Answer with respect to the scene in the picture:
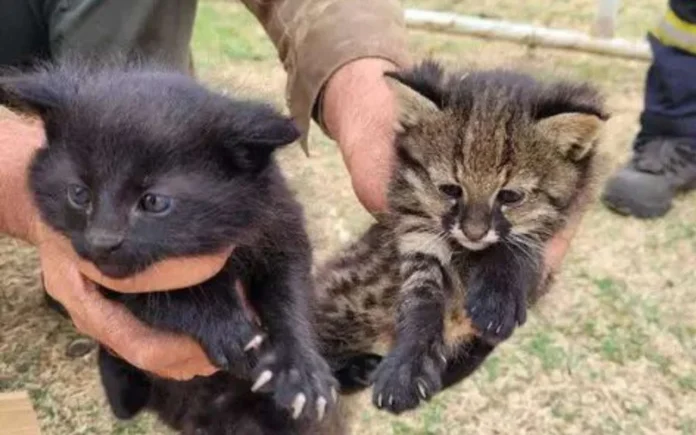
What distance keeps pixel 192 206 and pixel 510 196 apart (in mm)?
751

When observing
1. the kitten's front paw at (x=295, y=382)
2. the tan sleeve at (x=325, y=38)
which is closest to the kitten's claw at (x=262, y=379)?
the kitten's front paw at (x=295, y=382)

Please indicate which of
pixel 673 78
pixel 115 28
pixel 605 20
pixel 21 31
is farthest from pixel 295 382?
pixel 605 20

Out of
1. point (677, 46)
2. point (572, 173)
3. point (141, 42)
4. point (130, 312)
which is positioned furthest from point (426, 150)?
point (677, 46)

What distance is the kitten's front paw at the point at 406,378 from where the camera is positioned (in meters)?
2.44

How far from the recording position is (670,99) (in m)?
5.29

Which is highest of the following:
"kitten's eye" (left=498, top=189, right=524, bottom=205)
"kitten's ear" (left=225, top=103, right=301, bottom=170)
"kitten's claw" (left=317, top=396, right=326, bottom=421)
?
"kitten's ear" (left=225, top=103, right=301, bottom=170)

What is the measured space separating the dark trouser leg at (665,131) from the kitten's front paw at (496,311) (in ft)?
9.00

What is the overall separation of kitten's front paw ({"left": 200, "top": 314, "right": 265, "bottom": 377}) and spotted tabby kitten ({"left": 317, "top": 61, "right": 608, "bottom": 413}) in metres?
0.29

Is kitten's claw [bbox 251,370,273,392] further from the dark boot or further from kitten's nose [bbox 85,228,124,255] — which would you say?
the dark boot

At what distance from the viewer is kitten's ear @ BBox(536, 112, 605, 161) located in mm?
2535

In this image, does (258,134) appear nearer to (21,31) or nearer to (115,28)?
(115,28)

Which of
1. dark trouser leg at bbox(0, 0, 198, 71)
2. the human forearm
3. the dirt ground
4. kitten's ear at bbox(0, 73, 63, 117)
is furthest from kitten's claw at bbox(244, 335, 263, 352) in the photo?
dark trouser leg at bbox(0, 0, 198, 71)

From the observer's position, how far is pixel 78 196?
2244mm

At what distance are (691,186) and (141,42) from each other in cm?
283
